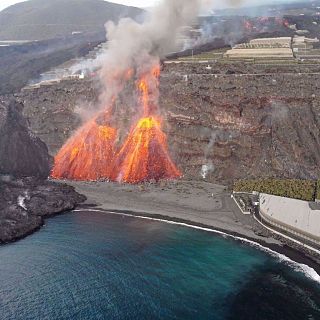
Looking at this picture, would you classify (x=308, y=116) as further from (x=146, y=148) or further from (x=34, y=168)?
(x=34, y=168)

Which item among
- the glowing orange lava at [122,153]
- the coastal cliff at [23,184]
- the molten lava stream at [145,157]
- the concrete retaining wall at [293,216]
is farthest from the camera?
the glowing orange lava at [122,153]

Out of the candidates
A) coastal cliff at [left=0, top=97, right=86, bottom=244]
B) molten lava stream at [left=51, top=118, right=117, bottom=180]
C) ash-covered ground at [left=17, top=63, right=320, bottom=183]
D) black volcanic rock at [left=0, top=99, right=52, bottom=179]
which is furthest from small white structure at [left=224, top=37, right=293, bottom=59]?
coastal cliff at [left=0, top=97, right=86, bottom=244]

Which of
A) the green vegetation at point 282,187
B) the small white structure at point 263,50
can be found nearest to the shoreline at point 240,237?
the green vegetation at point 282,187

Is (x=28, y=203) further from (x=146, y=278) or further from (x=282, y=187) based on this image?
(x=282, y=187)

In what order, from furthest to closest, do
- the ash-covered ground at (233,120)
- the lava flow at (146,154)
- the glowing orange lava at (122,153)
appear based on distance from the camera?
the glowing orange lava at (122,153)
the lava flow at (146,154)
the ash-covered ground at (233,120)

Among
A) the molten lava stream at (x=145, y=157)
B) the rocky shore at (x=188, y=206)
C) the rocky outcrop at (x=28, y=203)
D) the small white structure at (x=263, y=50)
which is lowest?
the rocky shore at (x=188, y=206)

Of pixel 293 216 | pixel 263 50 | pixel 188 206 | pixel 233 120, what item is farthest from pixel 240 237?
pixel 263 50

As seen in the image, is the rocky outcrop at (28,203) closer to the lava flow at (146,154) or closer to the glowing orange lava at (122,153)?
the glowing orange lava at (122,153)
